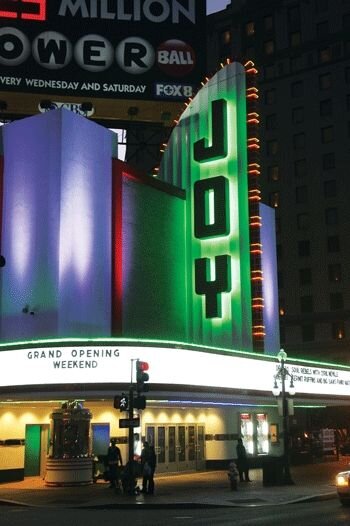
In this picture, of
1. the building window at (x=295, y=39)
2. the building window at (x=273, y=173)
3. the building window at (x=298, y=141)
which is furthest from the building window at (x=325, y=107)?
the building window at (x=295, y=39)

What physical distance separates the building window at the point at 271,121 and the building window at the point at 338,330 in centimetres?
2221

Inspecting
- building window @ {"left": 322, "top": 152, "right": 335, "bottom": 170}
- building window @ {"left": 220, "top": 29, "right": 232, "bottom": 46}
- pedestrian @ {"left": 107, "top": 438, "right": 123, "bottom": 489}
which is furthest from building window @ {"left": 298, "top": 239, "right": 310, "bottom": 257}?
pedestrian @ {"left": 107, "top": 438, "right": 123, "bottom": 489}

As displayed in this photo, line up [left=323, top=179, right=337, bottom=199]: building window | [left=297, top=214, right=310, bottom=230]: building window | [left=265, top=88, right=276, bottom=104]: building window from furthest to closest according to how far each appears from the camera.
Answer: [left=265, top=88, right=276, bottom=104]: building window → [left=297, top=214, right=310, bottom=230]: building window → [left=323, top=179, right=337, bottom=199]: building window

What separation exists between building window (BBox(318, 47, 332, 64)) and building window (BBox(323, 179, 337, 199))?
1312 centimetres

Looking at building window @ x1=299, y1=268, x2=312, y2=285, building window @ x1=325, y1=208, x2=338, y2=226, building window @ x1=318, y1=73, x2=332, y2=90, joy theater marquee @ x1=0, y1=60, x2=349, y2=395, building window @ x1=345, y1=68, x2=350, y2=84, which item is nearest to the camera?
joy theater marquee @ x1=0, y1=60, x2=349, y2=395

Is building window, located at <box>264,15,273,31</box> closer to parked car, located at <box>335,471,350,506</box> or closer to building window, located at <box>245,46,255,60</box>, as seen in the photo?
building window, located at <box>245,46,255,60</box>

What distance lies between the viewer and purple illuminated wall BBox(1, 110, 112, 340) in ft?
102

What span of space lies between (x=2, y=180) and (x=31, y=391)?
9453 millimetres

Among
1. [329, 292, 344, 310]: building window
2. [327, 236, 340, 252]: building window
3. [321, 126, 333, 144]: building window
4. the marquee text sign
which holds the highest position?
[321, 126, 333, 144]: building window

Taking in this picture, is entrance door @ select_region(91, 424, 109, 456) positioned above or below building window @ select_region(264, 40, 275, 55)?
below

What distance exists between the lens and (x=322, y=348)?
7719 centimetres

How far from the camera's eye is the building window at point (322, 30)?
83.4 m

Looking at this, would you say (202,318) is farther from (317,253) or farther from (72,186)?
(317,253)

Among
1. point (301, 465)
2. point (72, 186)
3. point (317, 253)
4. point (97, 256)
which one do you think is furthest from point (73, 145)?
point (317, 253)
